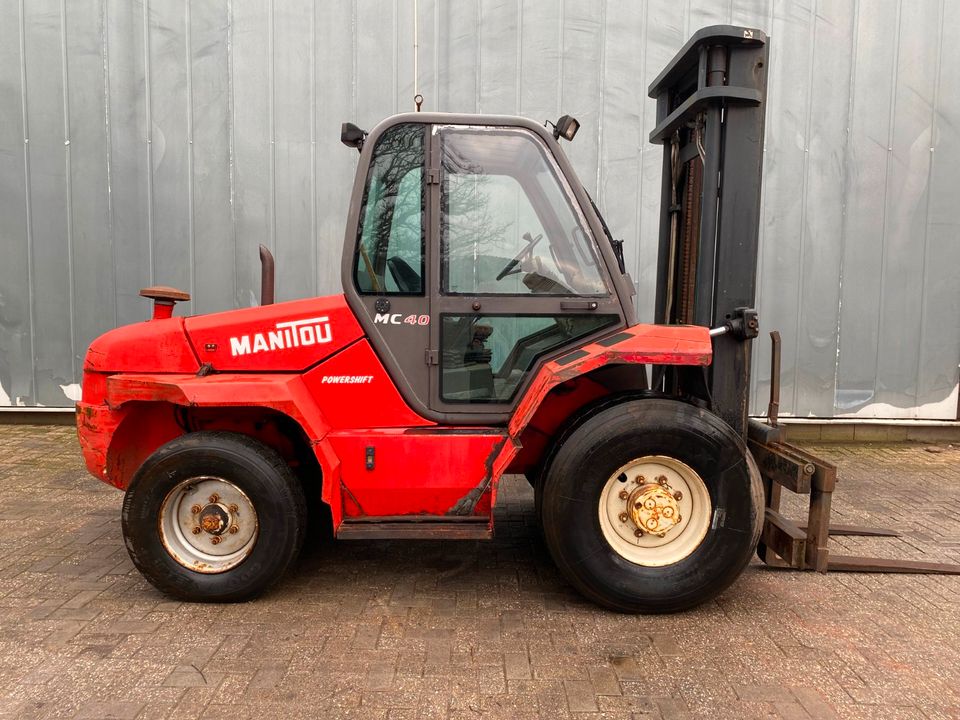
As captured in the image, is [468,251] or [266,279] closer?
[468,251]

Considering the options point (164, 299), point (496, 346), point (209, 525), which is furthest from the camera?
point (164, 299)

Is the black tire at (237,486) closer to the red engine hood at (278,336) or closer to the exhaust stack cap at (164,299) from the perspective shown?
the red engine hood at (278,336)

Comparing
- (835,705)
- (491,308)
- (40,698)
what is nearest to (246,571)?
(40,698)

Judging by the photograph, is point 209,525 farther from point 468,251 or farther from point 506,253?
point 506,253

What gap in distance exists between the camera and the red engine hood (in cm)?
342

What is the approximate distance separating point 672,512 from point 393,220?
80.1 inches

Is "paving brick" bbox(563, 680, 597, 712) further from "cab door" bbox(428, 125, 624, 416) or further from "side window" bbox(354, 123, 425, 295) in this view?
"side window" bbox(354, 123, 425, 295)

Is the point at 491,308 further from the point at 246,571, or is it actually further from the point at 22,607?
the point at 22,607

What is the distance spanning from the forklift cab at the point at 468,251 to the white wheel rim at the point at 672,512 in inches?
27.6

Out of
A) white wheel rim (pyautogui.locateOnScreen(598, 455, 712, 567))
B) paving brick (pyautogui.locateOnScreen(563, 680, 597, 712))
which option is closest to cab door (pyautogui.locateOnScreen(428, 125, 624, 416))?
white wheel rim (pyautogui.locateOnScreen(598, 455, 712, 567))

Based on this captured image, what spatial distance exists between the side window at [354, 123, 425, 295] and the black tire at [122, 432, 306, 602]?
1.04 m

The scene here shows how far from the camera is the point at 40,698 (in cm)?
254

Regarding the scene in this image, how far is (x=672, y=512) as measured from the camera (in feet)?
10.6

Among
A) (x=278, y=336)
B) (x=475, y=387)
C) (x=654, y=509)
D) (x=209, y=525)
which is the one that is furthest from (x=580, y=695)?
(x=278, y=336)
